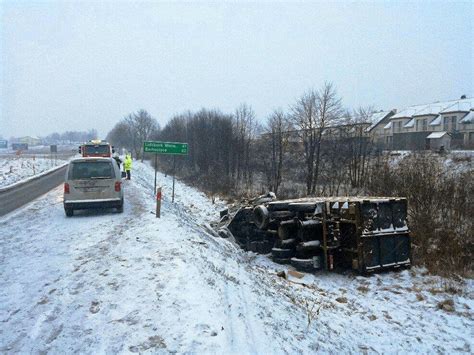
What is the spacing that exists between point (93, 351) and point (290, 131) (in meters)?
40.9

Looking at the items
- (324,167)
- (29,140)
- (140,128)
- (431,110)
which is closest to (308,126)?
(324,167)

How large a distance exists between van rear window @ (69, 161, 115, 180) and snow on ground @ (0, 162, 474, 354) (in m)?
1.34

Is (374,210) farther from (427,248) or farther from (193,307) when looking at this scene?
(193,307)

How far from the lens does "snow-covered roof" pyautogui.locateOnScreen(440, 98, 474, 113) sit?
60.2 m

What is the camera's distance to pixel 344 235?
11.7 m

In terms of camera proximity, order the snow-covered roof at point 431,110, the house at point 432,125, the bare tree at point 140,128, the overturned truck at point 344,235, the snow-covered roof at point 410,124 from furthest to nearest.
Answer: the bare tree at point 140,128
the snow-covered roof at point 410,124
the snow-covered roof at point 431,110
the house at point 432,125
the overturned truck at point 344,235

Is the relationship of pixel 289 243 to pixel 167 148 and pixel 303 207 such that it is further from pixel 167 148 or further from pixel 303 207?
pixel 167 148

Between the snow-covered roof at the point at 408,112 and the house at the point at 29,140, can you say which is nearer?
the snow-covered roof at the point at 408,112

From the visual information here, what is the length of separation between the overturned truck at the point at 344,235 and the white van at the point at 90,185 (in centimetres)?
562

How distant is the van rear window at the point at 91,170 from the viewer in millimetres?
11663

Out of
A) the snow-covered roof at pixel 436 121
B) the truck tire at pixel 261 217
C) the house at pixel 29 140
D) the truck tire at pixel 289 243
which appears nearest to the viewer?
the truck tire at pixel 289 243

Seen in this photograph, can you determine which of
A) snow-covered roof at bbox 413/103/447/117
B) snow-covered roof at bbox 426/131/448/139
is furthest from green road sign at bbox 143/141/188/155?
snow-covered roof at bbox 413/103/447/117

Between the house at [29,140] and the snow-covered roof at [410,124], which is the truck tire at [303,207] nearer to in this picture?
the snow-covered roof at [410,124]

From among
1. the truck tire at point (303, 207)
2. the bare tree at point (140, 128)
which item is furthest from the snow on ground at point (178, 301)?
the bare tree at point (140, 128)
